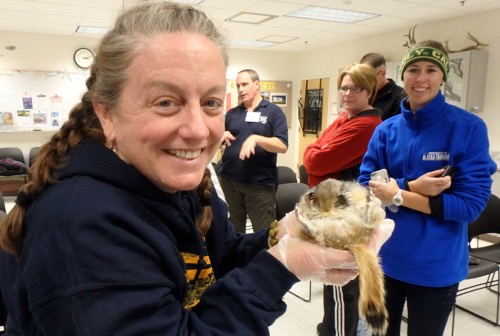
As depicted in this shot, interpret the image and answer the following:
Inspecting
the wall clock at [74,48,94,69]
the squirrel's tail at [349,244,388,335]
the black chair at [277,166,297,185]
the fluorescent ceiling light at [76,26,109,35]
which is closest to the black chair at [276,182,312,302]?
the black chair at [277,166,297,185]

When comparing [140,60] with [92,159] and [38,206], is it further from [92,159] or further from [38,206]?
[38,206]

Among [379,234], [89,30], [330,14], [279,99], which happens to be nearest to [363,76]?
[379,234]

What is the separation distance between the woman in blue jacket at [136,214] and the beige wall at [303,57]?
3.32 meters

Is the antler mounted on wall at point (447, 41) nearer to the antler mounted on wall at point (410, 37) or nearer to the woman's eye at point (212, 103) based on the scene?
the antler mounted on wall at point (410, 37)

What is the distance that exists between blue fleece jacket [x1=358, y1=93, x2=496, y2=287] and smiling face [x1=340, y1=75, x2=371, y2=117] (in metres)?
0.50

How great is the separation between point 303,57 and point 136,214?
9.17 meters

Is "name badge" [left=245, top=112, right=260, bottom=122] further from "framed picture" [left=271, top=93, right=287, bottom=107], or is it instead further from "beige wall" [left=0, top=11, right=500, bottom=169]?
"framed picture" [left=271, top=93, right=287, bottom=107]

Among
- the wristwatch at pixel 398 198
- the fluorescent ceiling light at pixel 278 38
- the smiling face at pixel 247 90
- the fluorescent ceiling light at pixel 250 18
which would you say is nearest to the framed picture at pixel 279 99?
the fluorescent ceiling light at pixel 278 38

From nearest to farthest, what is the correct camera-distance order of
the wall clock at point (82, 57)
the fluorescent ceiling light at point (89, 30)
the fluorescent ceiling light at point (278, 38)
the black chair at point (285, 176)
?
the black chair at point (285, 176) < the fluorescent ceiling light at point (89, 30) < the wall clock at point (82, 57) < the fluorescent ceiling light at point (278, 38)

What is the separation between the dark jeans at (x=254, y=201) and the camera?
320cm

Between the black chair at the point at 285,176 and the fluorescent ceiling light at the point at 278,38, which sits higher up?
the fluorescent ceiling light at the point at 278,38

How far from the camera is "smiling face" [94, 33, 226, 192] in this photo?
29.6 inches

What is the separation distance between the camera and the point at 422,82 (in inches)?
68.2

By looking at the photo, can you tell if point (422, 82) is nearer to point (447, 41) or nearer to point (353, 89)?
point (353, 89)
